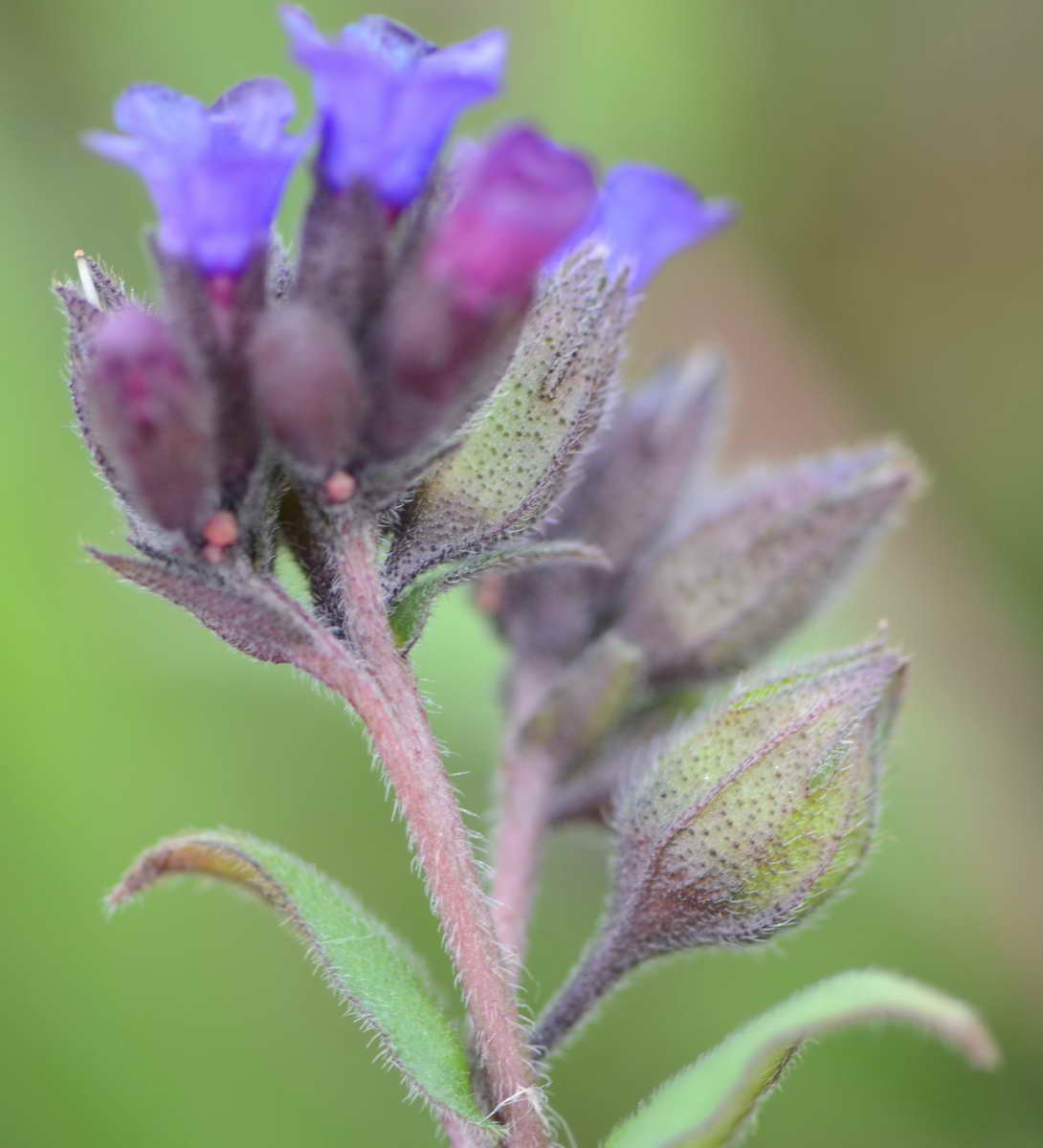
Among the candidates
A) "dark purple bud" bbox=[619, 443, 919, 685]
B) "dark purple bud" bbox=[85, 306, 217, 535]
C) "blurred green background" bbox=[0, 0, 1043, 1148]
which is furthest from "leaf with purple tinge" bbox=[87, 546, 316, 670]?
"blurred green background" bbox=[0, 0, 1043, 1148]

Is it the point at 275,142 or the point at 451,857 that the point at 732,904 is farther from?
the point at 275,142

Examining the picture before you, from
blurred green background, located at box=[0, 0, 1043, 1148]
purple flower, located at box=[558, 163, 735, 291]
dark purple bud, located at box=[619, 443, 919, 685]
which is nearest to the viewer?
purple flower, located at box=[558, 163, 735, 291]

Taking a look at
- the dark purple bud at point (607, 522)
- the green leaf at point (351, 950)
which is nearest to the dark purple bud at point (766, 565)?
the dark purple bud at point (607, 522)

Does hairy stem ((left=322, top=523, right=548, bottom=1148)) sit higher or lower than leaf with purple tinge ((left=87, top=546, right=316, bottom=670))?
lower

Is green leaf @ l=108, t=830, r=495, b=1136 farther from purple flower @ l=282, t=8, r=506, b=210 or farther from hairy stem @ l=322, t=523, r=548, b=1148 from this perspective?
purple flower @ l=282, t=8, r=506, b=210

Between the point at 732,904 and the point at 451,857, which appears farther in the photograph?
the point at 732,904

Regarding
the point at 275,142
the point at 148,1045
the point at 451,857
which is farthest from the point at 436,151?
the point at 148,1045
